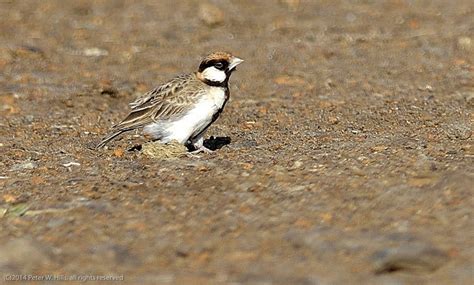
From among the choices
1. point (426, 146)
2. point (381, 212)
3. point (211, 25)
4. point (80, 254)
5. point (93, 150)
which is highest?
point (211, 25)

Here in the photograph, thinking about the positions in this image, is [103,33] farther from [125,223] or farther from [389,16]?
[125,223]

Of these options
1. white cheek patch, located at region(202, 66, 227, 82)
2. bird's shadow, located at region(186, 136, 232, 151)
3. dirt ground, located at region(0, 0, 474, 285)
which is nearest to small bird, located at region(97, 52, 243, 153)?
white cheek patch, located at region(202, 66, 227, 82)

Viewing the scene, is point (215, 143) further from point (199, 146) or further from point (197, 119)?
point (197, 119)

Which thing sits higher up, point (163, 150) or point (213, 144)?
point (213, 144)

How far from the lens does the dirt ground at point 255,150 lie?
7.07m

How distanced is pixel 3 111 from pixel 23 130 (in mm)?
1137

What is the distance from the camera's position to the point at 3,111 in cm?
1307

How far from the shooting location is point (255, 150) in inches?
408

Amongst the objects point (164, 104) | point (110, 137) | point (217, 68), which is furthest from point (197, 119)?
point (110, 137)

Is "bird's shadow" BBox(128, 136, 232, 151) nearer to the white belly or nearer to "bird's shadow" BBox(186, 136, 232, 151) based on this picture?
"bird's shadow" BBox(186, 136, 232, 151)

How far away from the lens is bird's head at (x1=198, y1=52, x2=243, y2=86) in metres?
10.5

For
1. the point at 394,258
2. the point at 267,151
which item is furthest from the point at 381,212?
the point at 267,151

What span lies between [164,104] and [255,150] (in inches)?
41.8

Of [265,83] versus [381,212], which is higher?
[265,83]
